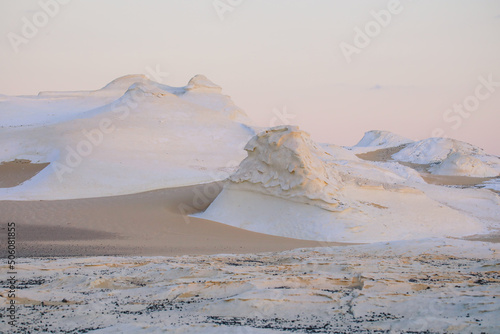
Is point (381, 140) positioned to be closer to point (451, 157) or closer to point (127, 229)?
point (451, 157)

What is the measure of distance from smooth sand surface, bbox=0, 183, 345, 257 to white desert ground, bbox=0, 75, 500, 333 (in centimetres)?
8

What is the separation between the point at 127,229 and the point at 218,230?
2750 millimetres

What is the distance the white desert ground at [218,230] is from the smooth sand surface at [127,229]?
0.08 meters

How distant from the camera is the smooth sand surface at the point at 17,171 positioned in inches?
902

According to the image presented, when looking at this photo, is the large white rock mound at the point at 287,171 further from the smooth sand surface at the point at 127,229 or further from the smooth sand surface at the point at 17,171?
the smooth sand surface at the point at 17,171

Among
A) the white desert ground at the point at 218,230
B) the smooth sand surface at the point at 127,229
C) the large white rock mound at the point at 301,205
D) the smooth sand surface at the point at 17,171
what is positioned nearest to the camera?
the white desert ground at the point at 218,230

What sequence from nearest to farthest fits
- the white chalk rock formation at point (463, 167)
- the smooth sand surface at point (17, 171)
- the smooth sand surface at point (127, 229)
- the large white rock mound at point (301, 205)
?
the smooth sand surface at point (127, 229) → the large white rock mound at point (301, 205) → the smooth sand surface at point (17, 171) → the white chalk rock formation at point (463, 167)

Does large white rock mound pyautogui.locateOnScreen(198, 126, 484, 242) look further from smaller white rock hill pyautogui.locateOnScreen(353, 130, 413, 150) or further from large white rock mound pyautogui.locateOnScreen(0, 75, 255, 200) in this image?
smaller white rock hill pyautogui.locateOnScreen(353, 130, 413, 150)

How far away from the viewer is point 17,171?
2411cm

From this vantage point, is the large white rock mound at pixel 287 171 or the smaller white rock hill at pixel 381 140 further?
the smaller white rock hill at pixel 381 140

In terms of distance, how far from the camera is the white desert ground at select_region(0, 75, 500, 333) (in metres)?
6.12

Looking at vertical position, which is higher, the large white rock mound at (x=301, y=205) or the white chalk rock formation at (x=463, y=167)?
the white chalk rock formation at (x=463, y=167)

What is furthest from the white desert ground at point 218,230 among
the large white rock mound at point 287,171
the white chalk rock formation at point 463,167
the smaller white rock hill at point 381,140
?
the smaller white rock hill at point 381,140

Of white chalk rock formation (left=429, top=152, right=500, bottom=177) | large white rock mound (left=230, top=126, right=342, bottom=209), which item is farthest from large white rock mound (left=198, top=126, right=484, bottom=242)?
white chalk rock formation (left=429, top=152, right=500, bottom=177)
